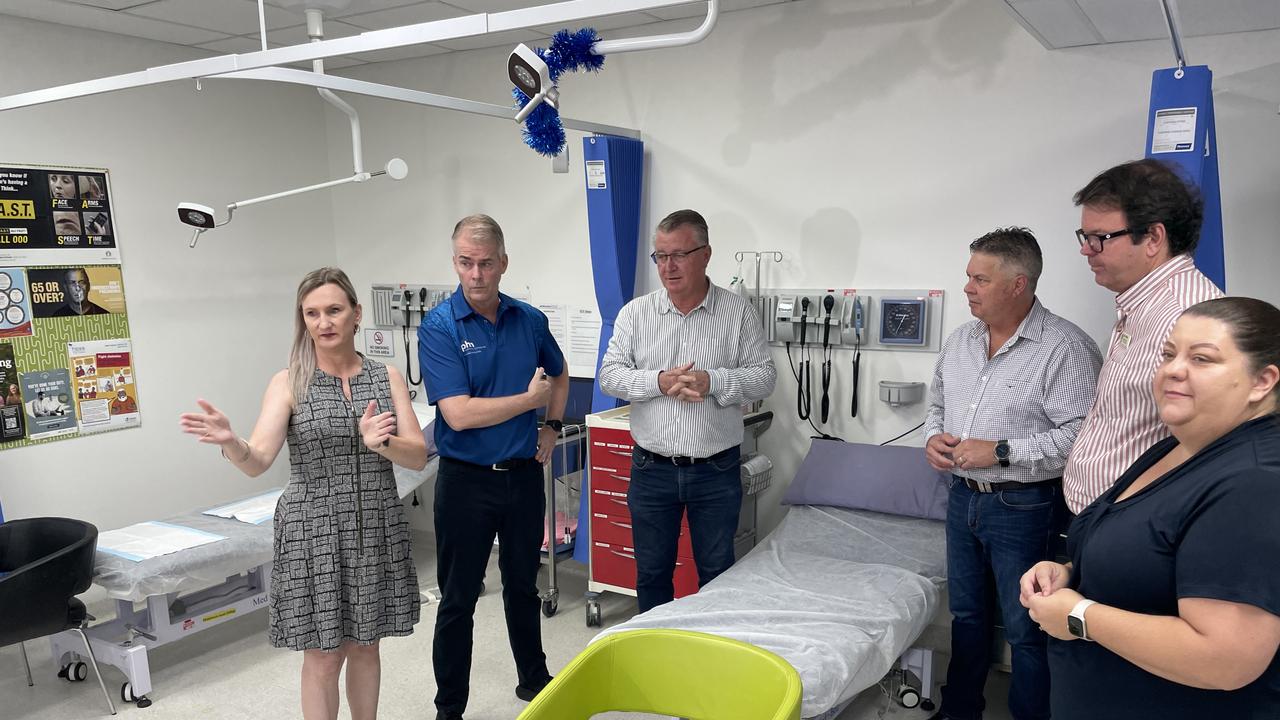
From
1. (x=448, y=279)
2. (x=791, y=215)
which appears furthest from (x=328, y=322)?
(x=448, y=279)

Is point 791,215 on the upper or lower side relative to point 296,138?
lower

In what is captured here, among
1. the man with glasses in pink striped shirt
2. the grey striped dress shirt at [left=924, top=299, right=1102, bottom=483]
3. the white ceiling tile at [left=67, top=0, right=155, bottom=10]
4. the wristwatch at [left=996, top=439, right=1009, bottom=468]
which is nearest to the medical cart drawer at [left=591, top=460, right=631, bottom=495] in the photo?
the grey striped dress shirt at [left=924, top=299, right=1102, bottom=483]

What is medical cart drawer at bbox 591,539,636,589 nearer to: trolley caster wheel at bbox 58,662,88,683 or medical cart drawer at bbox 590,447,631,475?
medical cart drawer at bbox 590,447,631,475

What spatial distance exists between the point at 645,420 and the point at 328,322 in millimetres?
1214

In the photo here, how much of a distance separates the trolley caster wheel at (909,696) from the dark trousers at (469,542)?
1447mm

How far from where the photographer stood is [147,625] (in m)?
3.49

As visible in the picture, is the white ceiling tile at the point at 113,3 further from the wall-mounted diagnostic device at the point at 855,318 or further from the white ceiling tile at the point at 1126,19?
the white ceiling tile at the point at 1126,19

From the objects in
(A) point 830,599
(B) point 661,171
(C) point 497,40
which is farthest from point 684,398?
(C) point 497,40

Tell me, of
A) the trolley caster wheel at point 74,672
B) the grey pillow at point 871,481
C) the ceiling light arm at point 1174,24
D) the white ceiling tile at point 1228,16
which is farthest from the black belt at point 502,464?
the white ceiling tile at point 1228,16

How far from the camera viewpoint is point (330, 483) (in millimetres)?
2402

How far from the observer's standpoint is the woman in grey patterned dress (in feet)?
7.77

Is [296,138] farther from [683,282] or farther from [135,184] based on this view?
[683,282]

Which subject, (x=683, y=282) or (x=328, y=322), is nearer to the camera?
(x=328, y=322)

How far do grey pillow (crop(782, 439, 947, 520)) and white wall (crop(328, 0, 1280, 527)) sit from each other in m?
0.29
